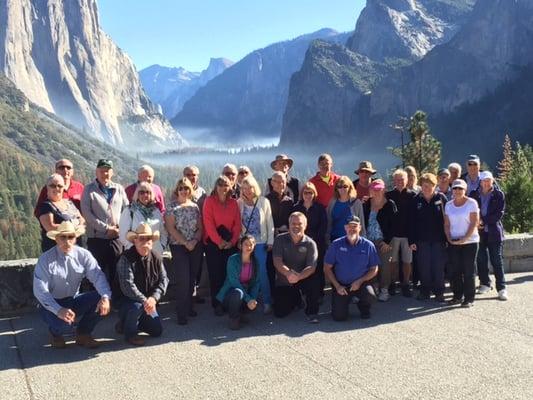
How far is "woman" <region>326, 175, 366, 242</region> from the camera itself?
25.6ft

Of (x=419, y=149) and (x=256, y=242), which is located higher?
(x=419, y=149)

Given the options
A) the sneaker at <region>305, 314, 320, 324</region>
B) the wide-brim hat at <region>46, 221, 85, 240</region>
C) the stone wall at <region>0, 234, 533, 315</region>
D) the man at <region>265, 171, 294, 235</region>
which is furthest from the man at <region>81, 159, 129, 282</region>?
the sneaker at <region>305, 314, 320, 324</region>

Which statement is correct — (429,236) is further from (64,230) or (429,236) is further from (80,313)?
(64,230)

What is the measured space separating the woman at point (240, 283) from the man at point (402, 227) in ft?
7.26

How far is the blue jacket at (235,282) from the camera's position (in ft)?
23.4

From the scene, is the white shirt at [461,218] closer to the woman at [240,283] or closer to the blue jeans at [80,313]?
the woman at [240,283]

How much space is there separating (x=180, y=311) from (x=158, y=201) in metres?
1.51

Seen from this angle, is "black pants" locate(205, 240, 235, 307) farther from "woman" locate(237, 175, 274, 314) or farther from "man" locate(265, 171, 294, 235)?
"man" locate(265, 171, 294, 235)

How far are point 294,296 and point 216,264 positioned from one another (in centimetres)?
115

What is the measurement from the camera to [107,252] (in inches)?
287

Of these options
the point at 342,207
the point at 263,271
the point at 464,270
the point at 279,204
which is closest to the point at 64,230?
the point at 263,271

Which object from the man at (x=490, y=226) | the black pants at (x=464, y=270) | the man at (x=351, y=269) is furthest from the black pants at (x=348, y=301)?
the man at (x=490, y=226)

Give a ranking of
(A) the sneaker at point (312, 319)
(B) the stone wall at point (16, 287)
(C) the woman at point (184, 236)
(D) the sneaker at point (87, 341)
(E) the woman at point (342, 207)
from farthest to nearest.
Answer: (E) the woman at point (342, 207) → (B) the stone wall at point (16, 287) → (C) the woman at point (184, 236) → (A) the sneaker at point (312, 319) → (D) the sneaker at point (87, 341)

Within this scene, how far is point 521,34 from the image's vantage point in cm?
14525
